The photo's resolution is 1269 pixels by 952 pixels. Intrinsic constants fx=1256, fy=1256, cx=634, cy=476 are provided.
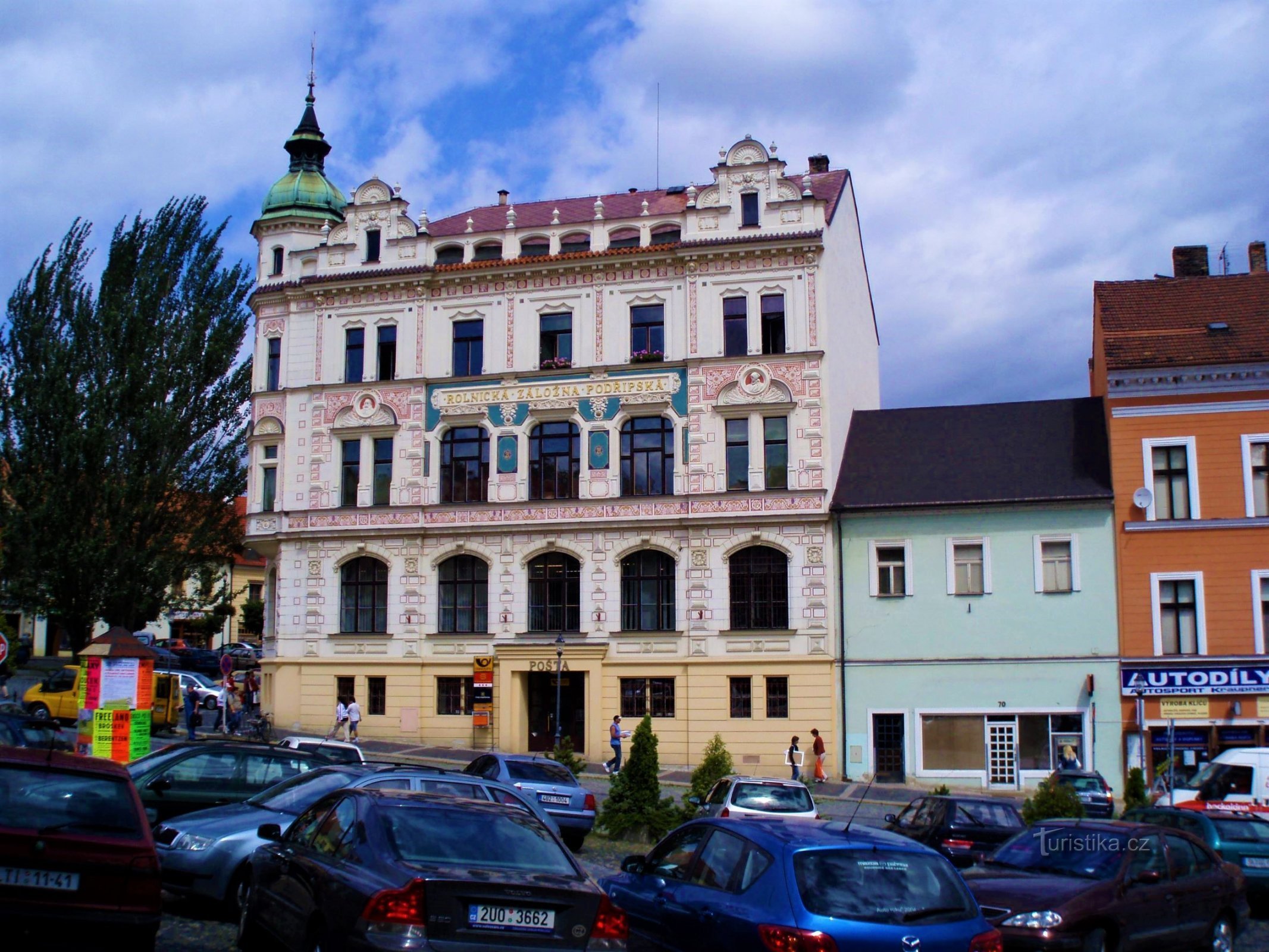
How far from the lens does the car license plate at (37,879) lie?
335 inches

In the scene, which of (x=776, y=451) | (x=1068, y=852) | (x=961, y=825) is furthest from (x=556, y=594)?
(x=1068, y=852)

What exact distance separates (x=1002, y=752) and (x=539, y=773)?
18.8m

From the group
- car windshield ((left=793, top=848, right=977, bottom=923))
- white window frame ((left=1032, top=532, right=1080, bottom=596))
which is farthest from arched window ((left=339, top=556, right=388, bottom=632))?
car windshield ((left=793, top=848, right=977, bottom=923))

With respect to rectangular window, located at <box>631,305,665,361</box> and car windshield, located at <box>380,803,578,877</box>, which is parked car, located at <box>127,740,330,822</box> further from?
rectangular window, located at <box>631,305,665,361</box>

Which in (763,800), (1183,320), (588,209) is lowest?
(763,800)

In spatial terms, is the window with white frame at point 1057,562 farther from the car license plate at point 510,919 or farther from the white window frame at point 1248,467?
the car license plate at point 510,919

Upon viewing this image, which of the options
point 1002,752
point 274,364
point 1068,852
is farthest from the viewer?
point 274,364

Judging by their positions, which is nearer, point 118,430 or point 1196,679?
point 1196,679

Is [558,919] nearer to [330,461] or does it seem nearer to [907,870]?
[907,870]

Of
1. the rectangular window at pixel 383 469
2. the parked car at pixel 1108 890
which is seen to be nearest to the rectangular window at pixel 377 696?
the rectangular window at pixel 383 469

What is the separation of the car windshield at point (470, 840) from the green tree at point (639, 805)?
13.4m

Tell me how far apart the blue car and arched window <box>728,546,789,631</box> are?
2870cm

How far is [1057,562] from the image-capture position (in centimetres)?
3697

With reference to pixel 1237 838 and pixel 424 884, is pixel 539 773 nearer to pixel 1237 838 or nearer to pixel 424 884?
pixel 1237 838
